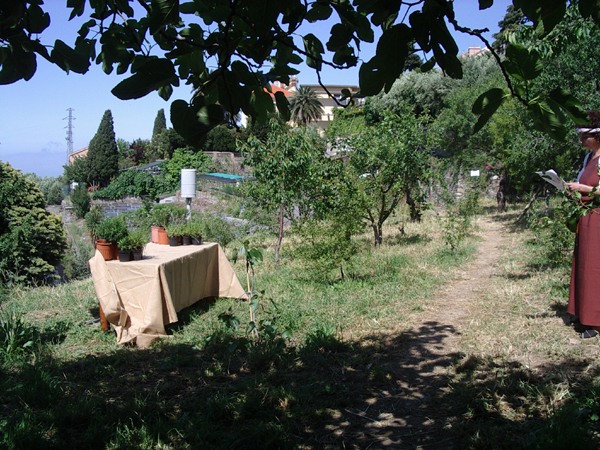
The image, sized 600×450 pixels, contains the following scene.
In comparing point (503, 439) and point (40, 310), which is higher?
point (503, 439)

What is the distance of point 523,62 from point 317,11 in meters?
0.89

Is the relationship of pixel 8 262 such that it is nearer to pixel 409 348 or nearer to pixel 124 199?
pixel 409 348

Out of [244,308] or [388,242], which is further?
[388,242]

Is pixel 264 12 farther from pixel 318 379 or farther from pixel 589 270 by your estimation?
pixel 589 270

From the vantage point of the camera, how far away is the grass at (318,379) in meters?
2.53

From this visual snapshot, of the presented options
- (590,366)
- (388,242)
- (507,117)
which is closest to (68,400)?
(590,366)

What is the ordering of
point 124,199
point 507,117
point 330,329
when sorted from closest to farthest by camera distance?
point 330,329 < point 507,117 < point 124,199

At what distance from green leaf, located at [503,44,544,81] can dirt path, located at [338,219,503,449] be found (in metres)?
1.85

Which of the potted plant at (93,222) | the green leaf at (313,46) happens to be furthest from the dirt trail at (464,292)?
the potted plant at (93,222)

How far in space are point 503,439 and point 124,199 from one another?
32958 millimetres

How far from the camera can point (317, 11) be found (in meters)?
1.97

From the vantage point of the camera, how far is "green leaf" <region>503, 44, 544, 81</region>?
4.74 ft

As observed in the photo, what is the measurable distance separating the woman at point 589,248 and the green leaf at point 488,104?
247 centimetres

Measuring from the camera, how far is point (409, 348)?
3922mm
